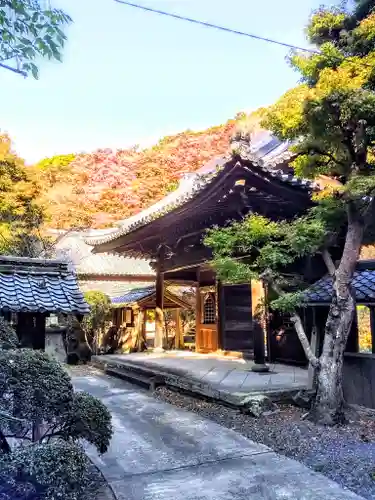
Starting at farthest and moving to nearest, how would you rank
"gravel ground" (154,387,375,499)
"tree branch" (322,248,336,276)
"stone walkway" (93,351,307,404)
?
"stone walkway" (93,351,307,404), "tree branch" (322,248,336,276), "gravel ground" (154,387,375,499)

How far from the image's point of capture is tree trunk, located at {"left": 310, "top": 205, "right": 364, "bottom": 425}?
5464 millimetres

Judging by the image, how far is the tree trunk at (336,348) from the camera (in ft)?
17.9

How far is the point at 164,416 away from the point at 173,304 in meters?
7.75

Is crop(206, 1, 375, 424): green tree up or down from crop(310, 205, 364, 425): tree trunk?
up

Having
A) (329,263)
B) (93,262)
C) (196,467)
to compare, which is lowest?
(196,467)

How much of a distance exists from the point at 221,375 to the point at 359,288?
10.8 feet

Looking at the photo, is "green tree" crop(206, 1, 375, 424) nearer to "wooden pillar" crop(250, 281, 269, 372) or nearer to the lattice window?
"wooden pillar" crop(250, 281, 269, 372)

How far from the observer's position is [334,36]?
625 centimetres

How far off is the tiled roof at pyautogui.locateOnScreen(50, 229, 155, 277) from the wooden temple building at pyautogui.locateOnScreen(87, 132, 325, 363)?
16.4ft

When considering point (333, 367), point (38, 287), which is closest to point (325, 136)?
point (333, 367)

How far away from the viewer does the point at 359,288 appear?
20.3 ft

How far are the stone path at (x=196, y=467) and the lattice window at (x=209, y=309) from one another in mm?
6305

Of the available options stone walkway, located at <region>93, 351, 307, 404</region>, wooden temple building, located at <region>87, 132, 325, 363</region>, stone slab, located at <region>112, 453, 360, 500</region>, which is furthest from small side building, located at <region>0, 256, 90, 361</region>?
wooden temple building, located at <region>87, 132, 325, 363</region>

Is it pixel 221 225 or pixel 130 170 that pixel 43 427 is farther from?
pixel 130 170
